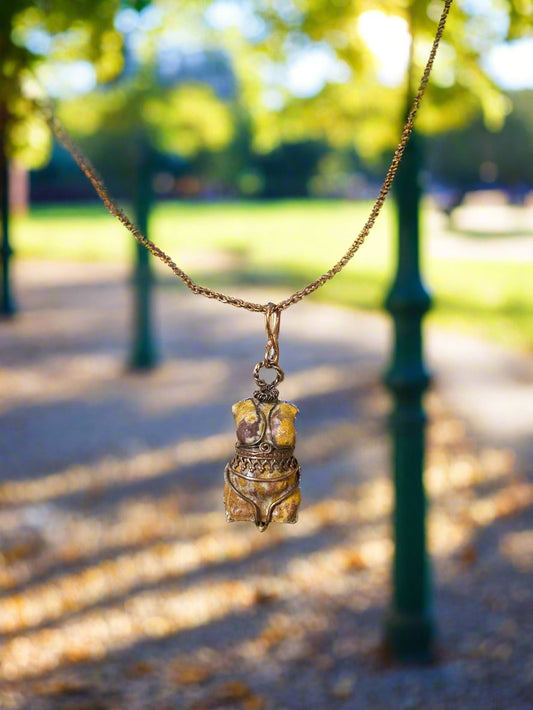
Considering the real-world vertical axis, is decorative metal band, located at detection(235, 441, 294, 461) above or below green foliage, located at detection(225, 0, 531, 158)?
below

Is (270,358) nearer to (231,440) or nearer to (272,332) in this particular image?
(272,332)

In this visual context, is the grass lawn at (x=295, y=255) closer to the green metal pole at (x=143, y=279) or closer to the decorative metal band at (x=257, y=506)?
the green metal pole at (x=143, y=279)

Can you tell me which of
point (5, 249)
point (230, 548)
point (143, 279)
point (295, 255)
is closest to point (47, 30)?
point (230, 548)

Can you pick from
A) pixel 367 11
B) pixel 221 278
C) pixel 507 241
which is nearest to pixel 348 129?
pixel 367 11

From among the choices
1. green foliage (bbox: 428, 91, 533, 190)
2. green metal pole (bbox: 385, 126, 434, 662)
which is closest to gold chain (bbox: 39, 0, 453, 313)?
green metal pole (bbox: 385, 126, 434, 662)

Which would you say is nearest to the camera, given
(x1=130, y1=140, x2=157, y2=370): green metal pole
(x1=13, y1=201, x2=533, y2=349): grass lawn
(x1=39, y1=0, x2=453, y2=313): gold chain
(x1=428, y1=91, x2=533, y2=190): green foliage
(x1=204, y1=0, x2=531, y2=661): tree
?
(x1=39, y1=0, x2=453, y2=313): gold chain

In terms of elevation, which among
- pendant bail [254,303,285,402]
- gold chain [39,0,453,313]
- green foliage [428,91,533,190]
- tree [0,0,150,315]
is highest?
green foliage [428,91,533,190]

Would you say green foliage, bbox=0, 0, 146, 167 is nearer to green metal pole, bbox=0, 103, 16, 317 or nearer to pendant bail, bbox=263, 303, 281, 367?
pendant bail, bbox=263, 303, 281, 367

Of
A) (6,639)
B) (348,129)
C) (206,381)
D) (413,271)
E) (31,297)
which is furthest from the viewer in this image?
(31,297)

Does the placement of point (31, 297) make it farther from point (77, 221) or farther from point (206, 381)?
point (77, 221)
